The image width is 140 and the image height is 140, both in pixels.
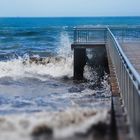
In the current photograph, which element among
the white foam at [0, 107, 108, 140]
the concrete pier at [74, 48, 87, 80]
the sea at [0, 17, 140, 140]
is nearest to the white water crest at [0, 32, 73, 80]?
the sea at [0, 17, 140, 140]

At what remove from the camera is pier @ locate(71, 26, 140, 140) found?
24.5 feet

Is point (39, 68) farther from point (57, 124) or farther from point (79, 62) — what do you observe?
point (57, 124)

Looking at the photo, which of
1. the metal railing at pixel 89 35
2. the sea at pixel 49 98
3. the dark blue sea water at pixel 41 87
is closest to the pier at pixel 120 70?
the metal railing at pixel 89 35

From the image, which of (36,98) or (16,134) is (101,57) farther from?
(16,134)

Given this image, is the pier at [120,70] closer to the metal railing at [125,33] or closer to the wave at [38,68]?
the metal railing at [125,33]

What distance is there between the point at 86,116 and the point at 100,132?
43.5 inches

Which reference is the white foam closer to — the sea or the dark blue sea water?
the sea

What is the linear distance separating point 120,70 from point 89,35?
12.6 meters

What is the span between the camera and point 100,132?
7.78 meters

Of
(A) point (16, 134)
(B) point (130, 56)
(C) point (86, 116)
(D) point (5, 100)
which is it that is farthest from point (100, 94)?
(A) point (16, 134)

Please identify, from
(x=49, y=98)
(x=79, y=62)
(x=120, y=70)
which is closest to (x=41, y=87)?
(x=79, y=62)

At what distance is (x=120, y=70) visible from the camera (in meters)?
11.4

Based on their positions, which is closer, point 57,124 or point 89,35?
point 57,124

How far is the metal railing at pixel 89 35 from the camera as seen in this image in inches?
923
